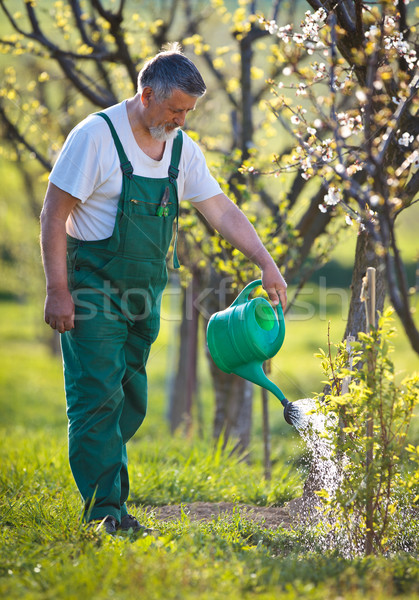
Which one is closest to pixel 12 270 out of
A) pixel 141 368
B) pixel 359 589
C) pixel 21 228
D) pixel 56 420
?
pixel 21 228

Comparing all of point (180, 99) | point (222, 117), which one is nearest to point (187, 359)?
point (222, 117)

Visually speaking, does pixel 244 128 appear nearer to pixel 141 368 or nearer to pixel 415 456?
pixel 141 368

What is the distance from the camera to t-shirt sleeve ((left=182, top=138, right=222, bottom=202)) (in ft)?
10.0

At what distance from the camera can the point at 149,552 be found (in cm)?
237

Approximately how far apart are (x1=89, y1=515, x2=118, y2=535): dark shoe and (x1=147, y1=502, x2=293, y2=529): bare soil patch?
1.21 ft

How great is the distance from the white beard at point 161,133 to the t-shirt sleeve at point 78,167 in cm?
26

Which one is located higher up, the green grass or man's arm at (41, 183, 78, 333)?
man's arm at (41, 183, 78, 333)

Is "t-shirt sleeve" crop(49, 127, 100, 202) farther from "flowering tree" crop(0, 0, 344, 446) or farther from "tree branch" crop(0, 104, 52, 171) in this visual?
"tree branch" crop(0, 104, 52, 171)

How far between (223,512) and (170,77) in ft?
6.43

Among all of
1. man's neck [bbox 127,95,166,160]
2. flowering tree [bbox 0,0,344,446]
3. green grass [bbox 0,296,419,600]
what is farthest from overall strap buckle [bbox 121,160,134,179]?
green grass [bbox 0,296,419,600]

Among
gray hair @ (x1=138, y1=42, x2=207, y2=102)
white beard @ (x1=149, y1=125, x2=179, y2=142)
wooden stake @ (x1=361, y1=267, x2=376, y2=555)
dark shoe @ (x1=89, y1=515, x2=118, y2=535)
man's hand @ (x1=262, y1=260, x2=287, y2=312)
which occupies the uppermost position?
gray hair @ (x1=138, y1=42, x2=207, y2=102)

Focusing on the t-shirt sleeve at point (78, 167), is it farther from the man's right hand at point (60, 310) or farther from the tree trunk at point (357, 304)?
the tree trunk at point (357, 304)

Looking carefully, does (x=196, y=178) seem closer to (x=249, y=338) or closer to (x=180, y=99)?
(x=180, y=99)

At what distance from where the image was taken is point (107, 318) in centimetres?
279
